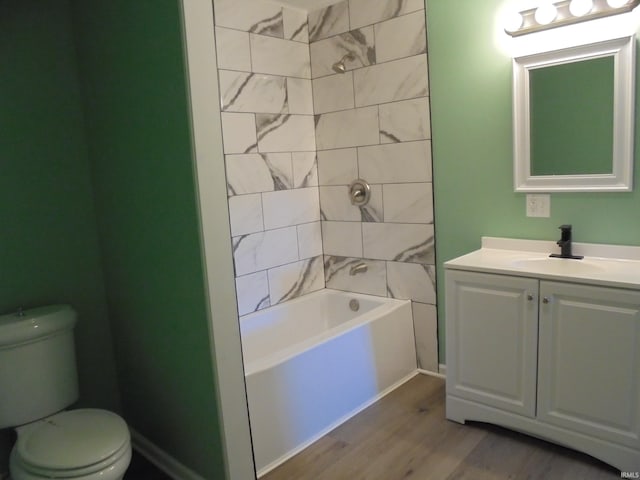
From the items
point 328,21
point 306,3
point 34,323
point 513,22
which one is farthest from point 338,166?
point 34,323

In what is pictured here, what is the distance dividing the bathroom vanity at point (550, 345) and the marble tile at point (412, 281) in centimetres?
48

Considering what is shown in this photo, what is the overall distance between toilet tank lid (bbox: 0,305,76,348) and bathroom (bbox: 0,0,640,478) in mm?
153

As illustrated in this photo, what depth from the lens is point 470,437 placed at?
242 centimetres

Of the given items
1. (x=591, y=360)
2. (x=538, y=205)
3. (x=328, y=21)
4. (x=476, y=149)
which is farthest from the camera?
(x=328, y=21)

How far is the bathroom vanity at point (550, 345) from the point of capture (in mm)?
2006

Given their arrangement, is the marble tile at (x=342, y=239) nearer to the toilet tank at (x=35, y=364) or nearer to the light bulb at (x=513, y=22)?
the light bulb at (x=513, y=22)

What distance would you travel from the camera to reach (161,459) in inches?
92.4

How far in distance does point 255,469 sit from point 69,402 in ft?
2.93

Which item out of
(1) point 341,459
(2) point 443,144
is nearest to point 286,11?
(2) point 443,144

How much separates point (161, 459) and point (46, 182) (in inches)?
55.4

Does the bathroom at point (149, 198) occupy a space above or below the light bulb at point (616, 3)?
below

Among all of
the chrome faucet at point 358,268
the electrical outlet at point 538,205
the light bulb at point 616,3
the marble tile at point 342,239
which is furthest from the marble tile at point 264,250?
the light bulb at point 616,3

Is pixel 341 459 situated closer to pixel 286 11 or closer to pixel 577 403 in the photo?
pixel 577 403

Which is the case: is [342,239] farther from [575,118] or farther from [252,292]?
[575,118]
